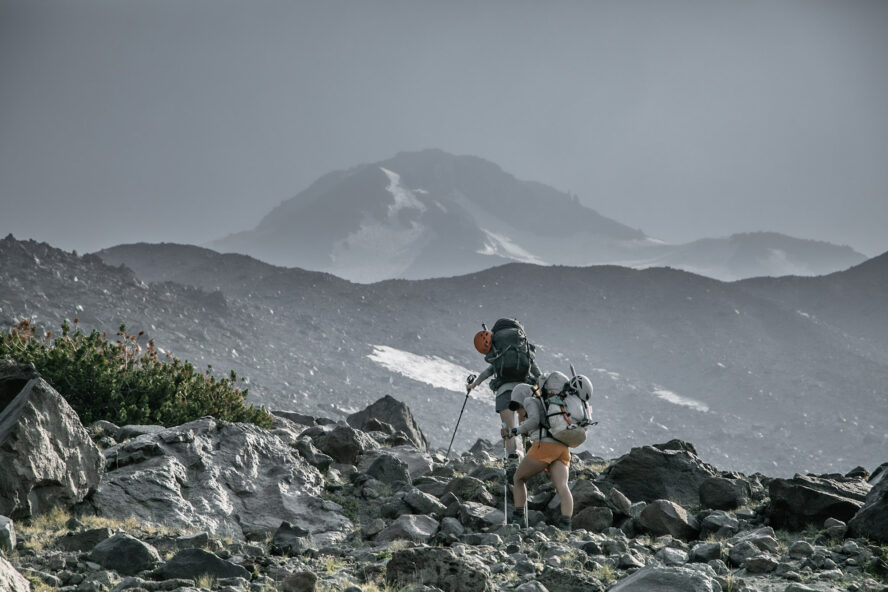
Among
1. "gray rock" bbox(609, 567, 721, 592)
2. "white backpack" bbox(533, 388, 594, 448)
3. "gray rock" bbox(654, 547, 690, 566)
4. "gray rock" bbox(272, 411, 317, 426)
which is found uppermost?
"white backpack" bbox(533, 388, 594, 448)

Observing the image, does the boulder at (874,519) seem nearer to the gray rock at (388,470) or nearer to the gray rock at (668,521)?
the gray rock at (668,521)

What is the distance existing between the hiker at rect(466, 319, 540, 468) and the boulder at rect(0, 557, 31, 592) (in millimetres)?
7799

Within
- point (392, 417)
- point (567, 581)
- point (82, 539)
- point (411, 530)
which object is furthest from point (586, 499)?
point (392, 417)

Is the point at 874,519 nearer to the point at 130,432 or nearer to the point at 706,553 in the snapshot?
the point at 706,553

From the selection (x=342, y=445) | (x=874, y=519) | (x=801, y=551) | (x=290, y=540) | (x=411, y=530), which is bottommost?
(x=290, y=540)

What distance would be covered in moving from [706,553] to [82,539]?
6216 millimetres

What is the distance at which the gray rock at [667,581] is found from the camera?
18.2ft

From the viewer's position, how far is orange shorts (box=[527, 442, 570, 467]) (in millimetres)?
9398

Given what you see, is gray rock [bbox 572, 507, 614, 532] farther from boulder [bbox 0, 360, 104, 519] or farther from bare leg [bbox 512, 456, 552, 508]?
boulder [bbox 0, 360, 104, 519]

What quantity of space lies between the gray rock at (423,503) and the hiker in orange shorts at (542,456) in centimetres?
108

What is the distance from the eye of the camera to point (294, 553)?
→ 7789 mm

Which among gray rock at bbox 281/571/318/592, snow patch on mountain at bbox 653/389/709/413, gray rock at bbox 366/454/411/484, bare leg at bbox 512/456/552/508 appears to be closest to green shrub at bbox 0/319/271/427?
gray rock at bbox 366/454/411/484

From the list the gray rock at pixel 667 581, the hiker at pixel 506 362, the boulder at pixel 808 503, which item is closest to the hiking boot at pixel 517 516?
the hiker at pixel 506 362

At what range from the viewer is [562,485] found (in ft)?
30.5
